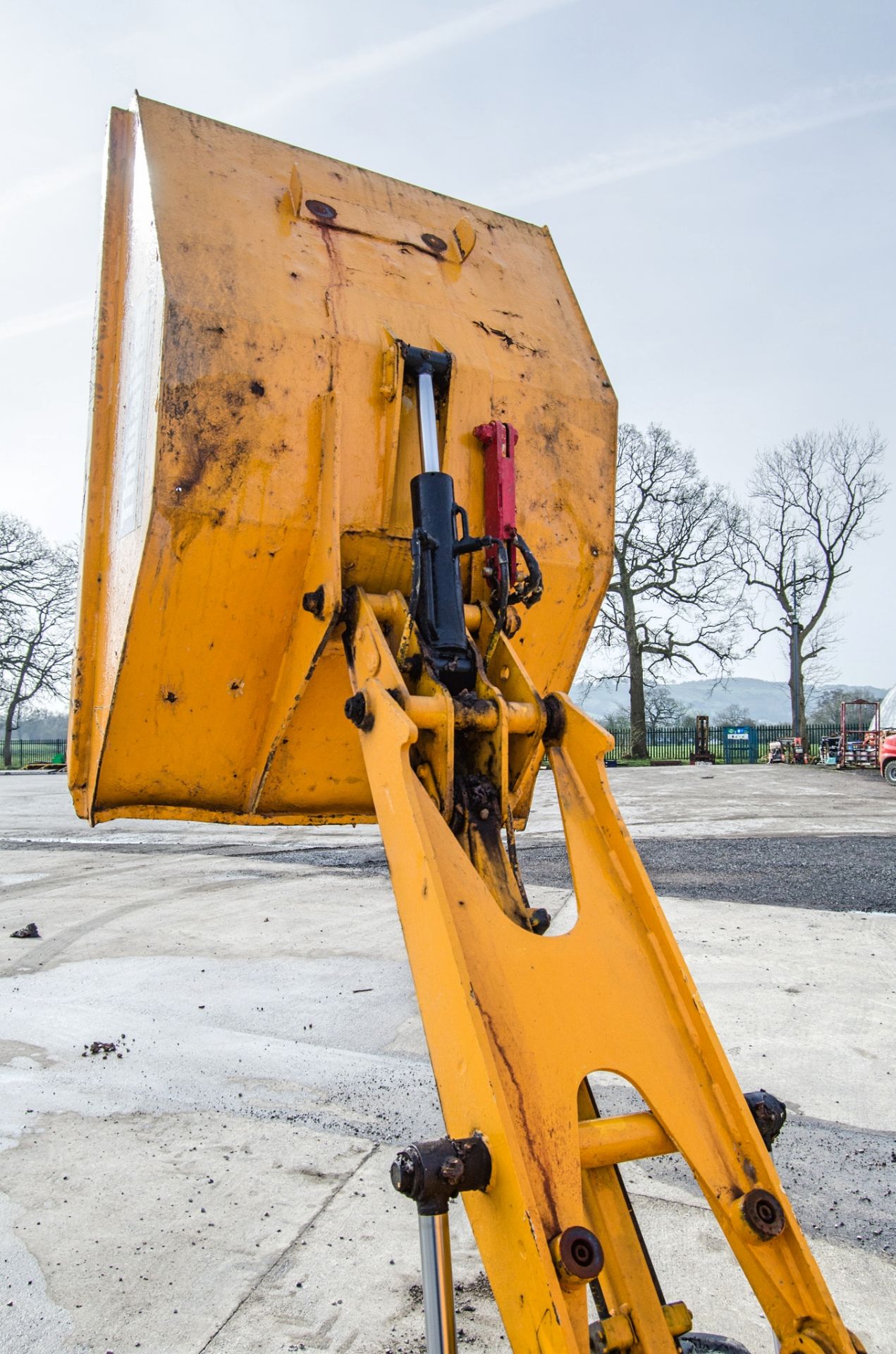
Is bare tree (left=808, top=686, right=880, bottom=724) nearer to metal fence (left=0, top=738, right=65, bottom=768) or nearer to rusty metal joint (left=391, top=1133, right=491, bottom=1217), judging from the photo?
metal fence (left=0, top=738, right=65, bottom=768)

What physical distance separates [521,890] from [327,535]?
1.09 m

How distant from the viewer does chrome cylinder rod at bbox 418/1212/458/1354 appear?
1.29 meters

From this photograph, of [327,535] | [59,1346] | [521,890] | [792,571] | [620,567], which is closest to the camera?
[59,1346]

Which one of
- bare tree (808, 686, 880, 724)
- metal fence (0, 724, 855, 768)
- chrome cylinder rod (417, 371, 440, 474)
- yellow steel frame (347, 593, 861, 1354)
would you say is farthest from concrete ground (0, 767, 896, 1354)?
bare tree (808, 686, 880, 724)

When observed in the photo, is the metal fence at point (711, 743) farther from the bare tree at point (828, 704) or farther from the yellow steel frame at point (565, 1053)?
the yellow steel frame at point (565, 1053)

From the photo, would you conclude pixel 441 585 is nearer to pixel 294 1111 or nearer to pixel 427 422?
pixel 427 422

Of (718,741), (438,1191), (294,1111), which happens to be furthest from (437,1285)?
(718,741)

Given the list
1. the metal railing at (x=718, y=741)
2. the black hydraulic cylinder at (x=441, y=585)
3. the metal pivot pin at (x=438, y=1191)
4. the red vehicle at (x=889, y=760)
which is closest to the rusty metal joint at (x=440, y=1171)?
the metal pivot pin at (x=438, y=1191)

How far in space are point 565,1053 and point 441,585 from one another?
108cm

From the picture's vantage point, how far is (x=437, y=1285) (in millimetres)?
1311

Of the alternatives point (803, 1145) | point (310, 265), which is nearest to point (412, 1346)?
point (803, 1145)

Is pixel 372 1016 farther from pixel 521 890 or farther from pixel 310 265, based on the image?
pixel 310 265

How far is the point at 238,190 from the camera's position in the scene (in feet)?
8.27

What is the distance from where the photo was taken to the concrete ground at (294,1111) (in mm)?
1860
